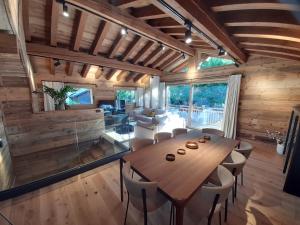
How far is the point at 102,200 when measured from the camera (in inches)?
80.7

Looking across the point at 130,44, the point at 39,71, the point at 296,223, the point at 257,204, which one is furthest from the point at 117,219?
the point at 39,71

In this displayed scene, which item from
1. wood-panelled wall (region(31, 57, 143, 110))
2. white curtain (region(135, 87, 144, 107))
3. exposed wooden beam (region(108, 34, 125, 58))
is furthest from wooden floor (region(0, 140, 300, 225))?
white curtain (region(135, 87, 144, 107))

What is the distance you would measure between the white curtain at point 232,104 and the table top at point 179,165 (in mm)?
2733

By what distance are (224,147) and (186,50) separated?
13.2ft

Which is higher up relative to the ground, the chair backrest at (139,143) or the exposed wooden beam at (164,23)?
the exposed wooden beam at (164,23)

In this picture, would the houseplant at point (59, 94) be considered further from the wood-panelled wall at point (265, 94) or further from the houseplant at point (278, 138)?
the houseplant at point (278, 138)

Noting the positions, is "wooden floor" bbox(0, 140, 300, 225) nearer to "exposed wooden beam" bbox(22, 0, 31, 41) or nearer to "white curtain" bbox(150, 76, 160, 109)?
"exposed wooden beam" bbox(22, 0, 31, 41)

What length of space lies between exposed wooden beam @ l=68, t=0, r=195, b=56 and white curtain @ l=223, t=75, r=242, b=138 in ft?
8.03

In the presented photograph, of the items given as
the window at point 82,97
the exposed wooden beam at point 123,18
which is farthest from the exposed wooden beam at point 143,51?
the window at point 82,97

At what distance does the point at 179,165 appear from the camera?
162 centimetres

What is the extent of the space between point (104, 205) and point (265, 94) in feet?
16.7

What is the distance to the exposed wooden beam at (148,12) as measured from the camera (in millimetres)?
2753

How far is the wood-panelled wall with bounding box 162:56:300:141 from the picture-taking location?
12.4 feet

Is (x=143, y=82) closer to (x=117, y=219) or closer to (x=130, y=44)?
(x=130, y=44)
